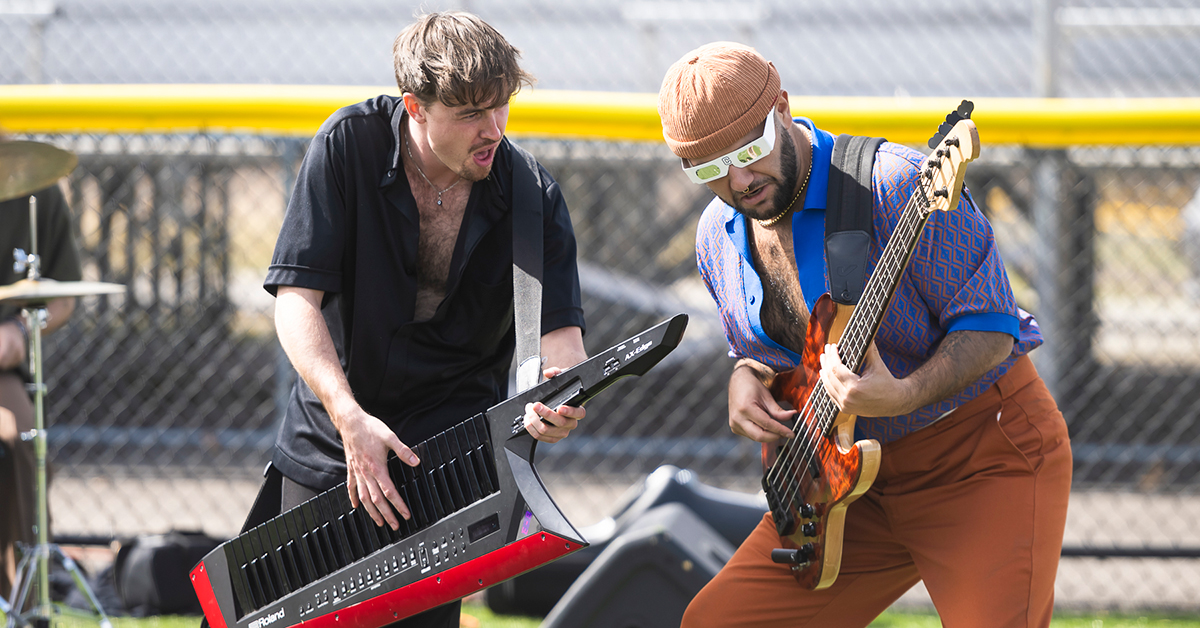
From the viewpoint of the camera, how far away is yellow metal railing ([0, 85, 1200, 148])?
3.82 meters

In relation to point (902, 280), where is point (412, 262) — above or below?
above

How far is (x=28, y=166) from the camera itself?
3.03 metres

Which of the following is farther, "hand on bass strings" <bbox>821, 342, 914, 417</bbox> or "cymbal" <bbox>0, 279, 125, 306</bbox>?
"cymbal" <bbox>0, 279, 125, 306</bbox>

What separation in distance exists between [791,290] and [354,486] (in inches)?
43.3

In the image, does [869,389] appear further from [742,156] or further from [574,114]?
[574,114]

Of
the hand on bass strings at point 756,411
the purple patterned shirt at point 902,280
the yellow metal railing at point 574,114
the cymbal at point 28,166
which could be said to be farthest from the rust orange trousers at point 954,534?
the cymbal at point 28,166

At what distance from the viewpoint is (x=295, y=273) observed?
2262mm

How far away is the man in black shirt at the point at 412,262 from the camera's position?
7.23 ft

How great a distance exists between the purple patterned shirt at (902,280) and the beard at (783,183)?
0.05 metres

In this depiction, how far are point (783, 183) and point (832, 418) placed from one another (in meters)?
0.53

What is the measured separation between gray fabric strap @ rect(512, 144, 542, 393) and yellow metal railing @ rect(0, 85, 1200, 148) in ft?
4.78

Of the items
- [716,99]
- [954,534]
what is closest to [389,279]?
[716,99]

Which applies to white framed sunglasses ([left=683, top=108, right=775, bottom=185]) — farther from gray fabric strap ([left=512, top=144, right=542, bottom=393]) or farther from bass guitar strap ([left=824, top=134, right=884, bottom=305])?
gray fabric strap ([left=512, top=144, right=542, bottom=393])

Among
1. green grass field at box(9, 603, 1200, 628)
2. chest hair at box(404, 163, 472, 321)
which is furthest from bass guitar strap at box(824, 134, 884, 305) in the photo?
green grass field at box(9, 603, 1200, 628)
